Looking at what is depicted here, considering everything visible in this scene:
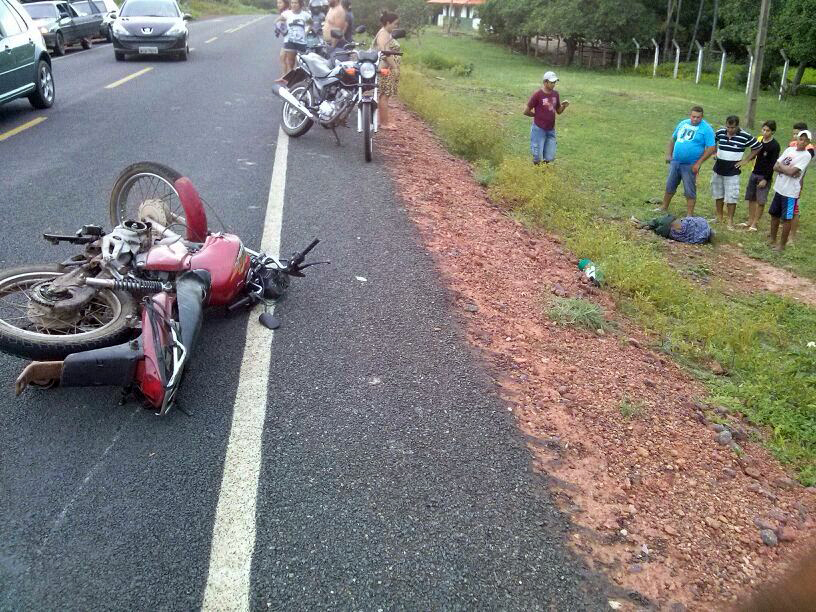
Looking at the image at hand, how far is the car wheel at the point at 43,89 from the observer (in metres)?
11.1

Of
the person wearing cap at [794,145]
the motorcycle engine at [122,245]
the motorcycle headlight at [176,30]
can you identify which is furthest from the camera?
the motorcycle headlight at [176,30]

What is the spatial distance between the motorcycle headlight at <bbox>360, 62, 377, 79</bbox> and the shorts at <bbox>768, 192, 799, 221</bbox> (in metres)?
6.26

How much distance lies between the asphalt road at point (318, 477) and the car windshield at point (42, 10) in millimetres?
18438

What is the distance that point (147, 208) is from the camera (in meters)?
5.09

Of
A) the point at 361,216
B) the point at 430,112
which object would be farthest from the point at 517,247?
the point at 430,112

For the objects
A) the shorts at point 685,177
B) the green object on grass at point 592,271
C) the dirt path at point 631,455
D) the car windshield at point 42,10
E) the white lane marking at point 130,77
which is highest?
the car windshield at point 42,10

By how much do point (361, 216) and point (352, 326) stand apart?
8.36 feet

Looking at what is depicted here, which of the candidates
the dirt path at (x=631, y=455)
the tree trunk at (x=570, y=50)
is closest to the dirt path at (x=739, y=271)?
the dirt path at (x=631, y=455)

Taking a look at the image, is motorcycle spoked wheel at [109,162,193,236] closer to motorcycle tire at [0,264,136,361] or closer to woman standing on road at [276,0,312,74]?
motorcycle tire at [0,264,136,361]

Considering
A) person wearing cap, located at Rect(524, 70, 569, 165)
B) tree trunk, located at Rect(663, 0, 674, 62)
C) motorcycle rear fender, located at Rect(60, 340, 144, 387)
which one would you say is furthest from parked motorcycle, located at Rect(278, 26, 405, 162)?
tree trunk, located at Rect(663, 0, 674, 62)

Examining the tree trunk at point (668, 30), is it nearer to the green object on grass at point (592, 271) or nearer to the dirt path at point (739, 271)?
the dirt path at point (739, 271)

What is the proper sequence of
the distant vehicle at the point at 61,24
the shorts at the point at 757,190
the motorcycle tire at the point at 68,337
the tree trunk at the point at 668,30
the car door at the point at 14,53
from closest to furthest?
1. the motorcycle tire at the point at 68,337
2. the car door at the point at 14,53
3. the shorts at the point at 757,190
4. the distant vehicle at the point at 61,24
5. the tree trunk at the point at 668,30

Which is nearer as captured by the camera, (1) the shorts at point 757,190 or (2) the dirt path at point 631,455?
(2) the dirt path at point 631,455

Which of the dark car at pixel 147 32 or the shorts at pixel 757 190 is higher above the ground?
the dark car at pixel 147 32
